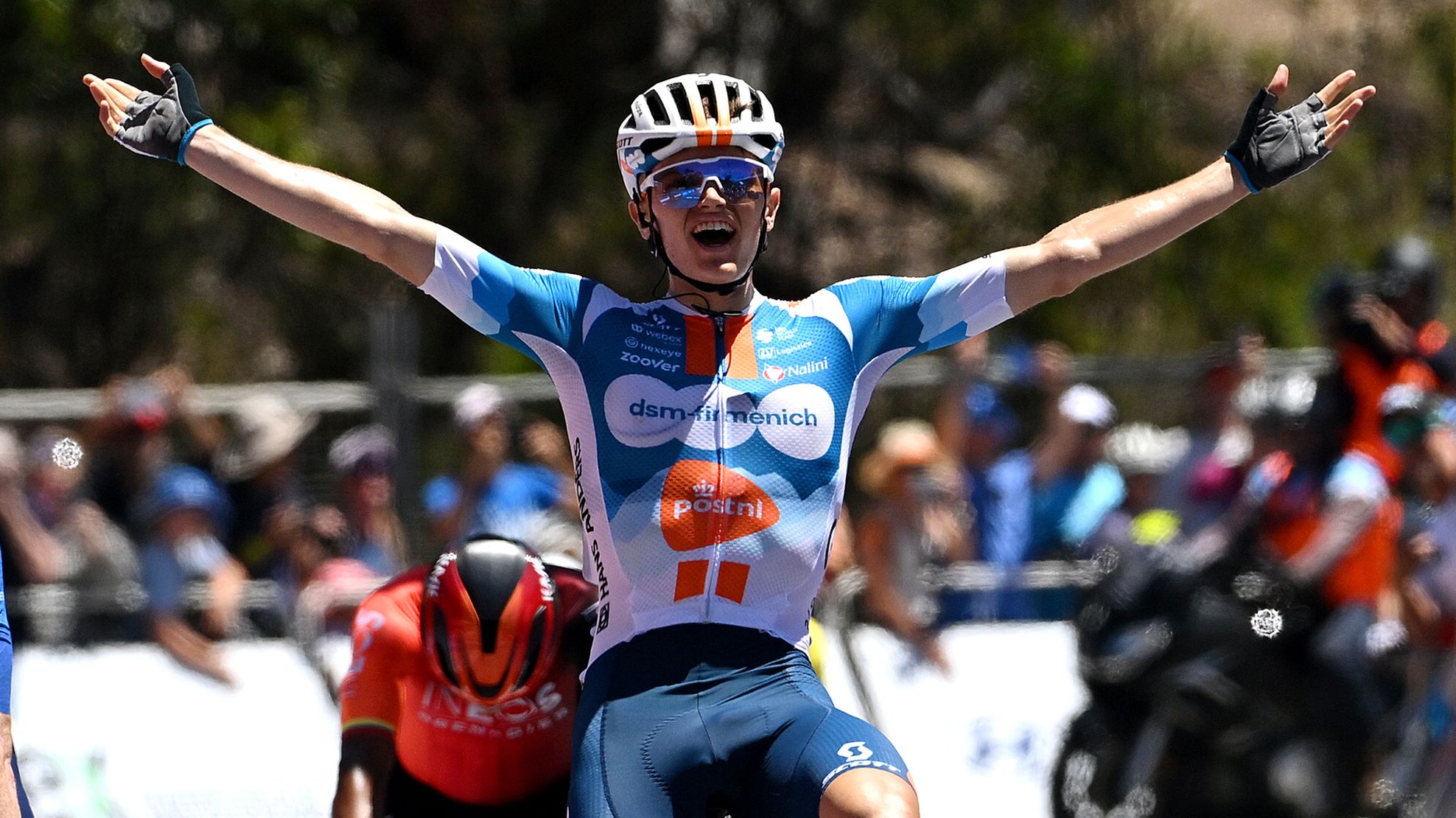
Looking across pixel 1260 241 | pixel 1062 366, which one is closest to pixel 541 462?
pixel 1062 366

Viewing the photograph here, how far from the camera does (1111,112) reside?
15.5 metres

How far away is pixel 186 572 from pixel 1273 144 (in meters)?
5.16

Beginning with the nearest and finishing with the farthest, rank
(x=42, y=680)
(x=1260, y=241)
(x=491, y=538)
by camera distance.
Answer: (x=491, y=538)
(x=42, y=680)
(x=1260, y=241)

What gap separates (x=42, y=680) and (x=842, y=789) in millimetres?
5144

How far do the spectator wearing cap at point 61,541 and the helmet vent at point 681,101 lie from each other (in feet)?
15.2

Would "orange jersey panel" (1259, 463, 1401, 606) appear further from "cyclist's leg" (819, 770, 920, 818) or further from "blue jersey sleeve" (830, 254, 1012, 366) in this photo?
"cyclist's leg" (819, 770, 920, 818)

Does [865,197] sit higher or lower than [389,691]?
higher

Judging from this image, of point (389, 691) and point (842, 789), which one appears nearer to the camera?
point (842, 789)

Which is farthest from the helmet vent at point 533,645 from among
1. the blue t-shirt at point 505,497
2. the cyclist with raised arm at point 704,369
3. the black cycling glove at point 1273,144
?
the blue t-shirt at point 505,497

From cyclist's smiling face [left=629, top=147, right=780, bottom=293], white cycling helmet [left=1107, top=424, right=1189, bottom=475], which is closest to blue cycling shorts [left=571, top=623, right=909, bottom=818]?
cyclist's smiling face [left=629, top=147, right=780, bottom=293]

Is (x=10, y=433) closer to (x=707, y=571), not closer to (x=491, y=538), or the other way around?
(x=491, y=538)

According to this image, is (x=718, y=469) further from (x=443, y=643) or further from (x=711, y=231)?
(x=443, y=643)

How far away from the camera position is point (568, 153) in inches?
645

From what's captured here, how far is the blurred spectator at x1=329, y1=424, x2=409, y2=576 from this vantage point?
8219 millimetres
